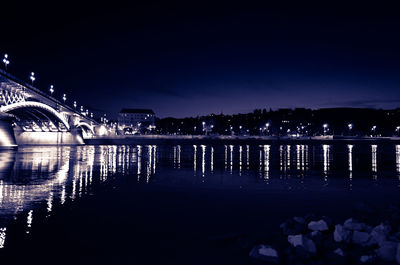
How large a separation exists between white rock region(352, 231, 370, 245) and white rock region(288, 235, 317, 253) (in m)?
1.25

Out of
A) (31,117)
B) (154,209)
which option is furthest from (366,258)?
(31,117)

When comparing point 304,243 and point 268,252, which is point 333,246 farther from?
point 268,252

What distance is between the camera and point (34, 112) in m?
70.9

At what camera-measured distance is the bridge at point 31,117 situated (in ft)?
158

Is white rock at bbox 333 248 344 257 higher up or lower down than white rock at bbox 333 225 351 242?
lower down

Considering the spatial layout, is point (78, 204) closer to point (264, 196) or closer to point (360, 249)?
point (264, 196)

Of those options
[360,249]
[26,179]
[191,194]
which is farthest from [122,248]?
[26,179]

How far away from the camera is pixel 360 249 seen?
691 cm

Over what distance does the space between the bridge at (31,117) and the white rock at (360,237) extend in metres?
48.4

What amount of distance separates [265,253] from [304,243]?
939 mm

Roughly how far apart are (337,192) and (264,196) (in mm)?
3543

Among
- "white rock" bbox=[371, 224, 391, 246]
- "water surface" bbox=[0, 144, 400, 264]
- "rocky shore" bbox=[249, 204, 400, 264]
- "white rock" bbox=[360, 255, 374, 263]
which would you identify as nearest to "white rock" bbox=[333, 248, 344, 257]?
"rocky shore" bbox=[249, 204, 400, 264]

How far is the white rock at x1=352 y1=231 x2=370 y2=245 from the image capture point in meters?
7.17

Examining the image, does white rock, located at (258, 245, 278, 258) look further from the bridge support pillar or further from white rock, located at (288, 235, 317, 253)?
the bridge support pillar
